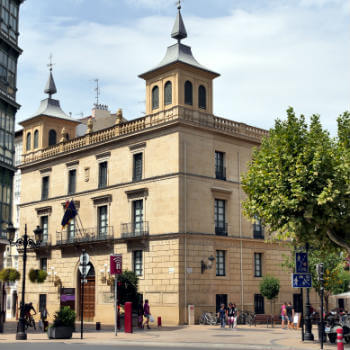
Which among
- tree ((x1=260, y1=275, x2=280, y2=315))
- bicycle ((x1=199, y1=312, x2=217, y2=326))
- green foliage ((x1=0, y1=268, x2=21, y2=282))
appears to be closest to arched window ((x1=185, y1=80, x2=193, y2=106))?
tree ((x1=260, y1=275, x2=280, y2=315))

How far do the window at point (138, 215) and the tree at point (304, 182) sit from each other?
50.5ft

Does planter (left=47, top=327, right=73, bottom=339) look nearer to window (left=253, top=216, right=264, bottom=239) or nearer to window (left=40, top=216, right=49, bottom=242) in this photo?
window (left=253, top=216, right=264, bottom=239)

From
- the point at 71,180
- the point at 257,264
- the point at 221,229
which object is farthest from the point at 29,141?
the point at 257,264

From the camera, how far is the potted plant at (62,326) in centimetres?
2611

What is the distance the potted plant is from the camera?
26.1 metres

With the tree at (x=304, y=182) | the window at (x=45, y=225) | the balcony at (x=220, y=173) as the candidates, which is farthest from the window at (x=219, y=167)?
the window at (x=45, y=225)

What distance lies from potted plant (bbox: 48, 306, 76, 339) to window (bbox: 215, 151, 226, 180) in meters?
16.6

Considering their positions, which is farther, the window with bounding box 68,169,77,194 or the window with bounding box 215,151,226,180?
the window with bounding box 68,169,77,194

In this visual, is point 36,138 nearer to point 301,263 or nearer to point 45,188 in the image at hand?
point 45,188

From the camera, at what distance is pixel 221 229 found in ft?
129

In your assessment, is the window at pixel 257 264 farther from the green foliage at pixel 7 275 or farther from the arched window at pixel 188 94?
the green foliage at pixel 7 275

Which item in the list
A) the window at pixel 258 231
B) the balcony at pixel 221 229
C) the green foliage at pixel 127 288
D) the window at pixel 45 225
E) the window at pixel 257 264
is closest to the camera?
the green foliage at pixel 127 288

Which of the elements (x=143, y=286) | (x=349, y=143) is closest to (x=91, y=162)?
(x=143, y=286)

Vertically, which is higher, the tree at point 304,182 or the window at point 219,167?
the window at point 219,167
